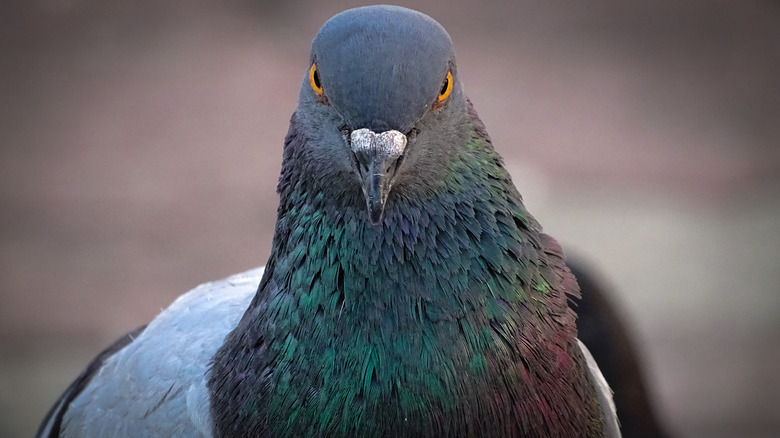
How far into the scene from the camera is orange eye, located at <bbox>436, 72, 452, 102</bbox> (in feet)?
4.71

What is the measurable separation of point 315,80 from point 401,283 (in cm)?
45

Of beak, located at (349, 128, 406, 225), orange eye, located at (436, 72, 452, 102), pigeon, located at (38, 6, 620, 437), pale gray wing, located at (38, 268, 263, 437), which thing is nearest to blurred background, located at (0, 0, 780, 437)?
pale gray wing, located at (38, 268, 263, 437)

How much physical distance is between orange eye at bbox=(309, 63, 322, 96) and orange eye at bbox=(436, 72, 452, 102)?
0.79 ft

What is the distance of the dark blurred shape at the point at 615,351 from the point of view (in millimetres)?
2682

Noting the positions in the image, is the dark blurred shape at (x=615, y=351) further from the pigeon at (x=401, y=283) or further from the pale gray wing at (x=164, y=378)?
the pale gray wing at (x=164, y=378)

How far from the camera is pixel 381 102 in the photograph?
4.29 feet

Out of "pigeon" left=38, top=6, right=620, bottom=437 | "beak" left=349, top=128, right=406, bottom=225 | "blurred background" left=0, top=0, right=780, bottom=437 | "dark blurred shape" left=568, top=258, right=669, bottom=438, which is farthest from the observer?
"blurred background" left=0, top=0, right=780, bottom=437

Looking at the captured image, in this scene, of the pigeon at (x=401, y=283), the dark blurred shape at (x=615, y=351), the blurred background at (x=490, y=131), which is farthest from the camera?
the blurred background at (x=490, y=131)

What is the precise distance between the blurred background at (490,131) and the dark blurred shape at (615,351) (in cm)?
64

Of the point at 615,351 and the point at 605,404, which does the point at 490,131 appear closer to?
the point at 615,351

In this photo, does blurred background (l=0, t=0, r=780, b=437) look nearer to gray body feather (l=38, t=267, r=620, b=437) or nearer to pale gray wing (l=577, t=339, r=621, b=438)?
gray body feather (l=38, t=267, r=620, b=437)

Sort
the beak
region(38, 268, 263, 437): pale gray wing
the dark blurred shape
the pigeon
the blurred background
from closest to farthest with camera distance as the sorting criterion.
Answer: the beak, the pigeon, region(38, 268, 263, 437): pale gray wing, the dark blurred shape, the blurred background

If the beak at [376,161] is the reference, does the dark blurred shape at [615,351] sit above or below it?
below

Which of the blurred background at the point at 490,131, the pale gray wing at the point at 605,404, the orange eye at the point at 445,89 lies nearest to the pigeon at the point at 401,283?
the orange eye at the point at 445,89
